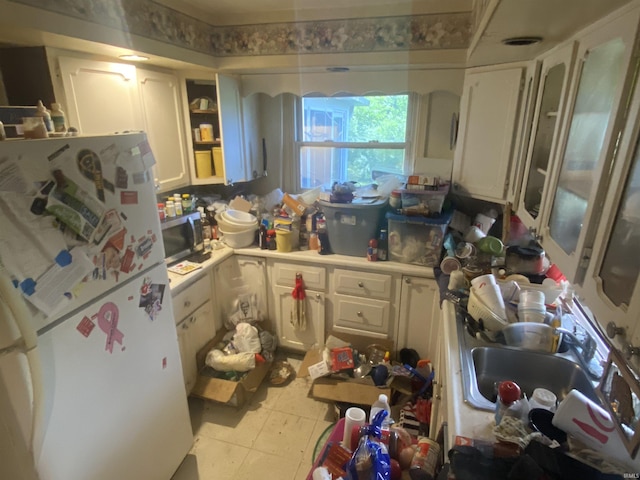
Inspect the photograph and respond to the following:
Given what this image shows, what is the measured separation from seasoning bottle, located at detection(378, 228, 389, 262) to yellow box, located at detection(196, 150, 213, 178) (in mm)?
1284

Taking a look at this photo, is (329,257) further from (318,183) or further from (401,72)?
(401,72)

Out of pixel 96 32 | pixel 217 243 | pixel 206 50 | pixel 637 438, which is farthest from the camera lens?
pixel 217 243

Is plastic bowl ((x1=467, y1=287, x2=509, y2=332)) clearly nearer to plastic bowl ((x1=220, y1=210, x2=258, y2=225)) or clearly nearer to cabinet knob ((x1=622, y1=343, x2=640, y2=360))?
cabinet knob ((x1=622, y1=343, x2=640, y2=360))

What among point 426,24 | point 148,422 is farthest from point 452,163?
point 148,422

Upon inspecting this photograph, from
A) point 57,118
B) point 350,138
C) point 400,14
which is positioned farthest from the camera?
point 350,138

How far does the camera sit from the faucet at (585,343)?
49.9 inches

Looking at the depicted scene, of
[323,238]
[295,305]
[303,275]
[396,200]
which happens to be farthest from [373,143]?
[295,305]

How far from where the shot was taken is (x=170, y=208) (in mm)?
2182

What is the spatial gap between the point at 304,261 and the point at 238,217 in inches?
23.0

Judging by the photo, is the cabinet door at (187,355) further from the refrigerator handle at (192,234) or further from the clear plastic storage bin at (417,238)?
the clear plastic storage bin at (417,238)

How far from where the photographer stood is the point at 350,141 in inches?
107

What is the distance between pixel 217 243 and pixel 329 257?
833 mm

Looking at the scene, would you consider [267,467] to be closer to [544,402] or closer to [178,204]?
[544,402]

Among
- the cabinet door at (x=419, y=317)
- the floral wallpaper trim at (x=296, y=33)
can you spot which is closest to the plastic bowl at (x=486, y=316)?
the cabinet door at (x=419, y=317)
